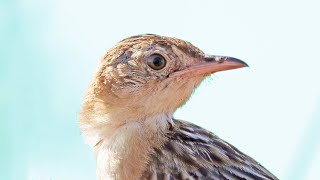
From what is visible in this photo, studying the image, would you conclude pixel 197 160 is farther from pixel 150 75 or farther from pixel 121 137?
pixel 150 75

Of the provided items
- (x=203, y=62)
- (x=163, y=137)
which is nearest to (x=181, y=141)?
(x=163, y=137)

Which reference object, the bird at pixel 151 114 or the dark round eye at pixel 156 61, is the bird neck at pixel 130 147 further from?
the dark round eye at pixel 156 61

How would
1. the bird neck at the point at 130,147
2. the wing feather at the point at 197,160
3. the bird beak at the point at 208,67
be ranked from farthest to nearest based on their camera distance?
1. the bird beak at the point at 208,67
2. the bird neck at the point at 130,147
3. the wing feather at the point at 197,160

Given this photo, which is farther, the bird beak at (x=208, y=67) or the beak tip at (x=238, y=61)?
the bird beak at (x=208, y=67)

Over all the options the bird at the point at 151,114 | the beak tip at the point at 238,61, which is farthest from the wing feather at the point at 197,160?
the beak tip at the point at 238,61

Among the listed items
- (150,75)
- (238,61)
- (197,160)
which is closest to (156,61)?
(150,75)

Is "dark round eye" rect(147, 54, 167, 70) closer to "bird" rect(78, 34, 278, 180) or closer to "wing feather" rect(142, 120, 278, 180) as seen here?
"bird" rect(78, 34, 278, 180)

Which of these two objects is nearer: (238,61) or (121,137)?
(238,61)
